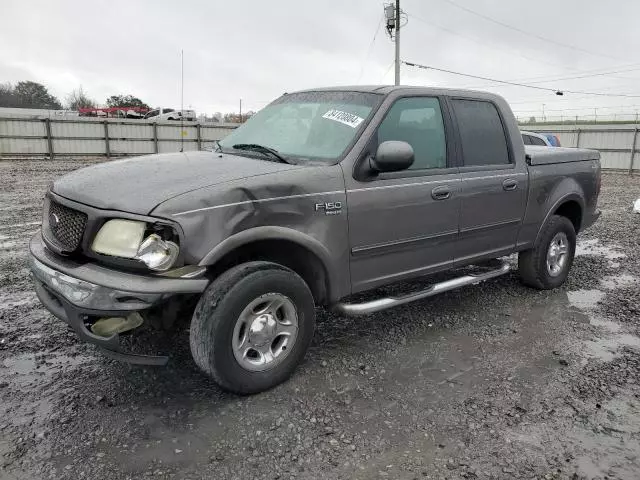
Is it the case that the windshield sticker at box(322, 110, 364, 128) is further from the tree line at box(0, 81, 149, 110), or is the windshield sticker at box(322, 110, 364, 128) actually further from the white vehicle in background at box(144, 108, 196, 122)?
the tree line at box(0, 81, 149, 110)

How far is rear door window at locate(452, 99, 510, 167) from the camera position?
4.48 metres

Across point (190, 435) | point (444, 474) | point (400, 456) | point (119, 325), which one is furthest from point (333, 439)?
point (119, 325)

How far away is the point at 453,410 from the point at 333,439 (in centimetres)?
80

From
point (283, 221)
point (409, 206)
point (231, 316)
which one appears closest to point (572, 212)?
point (409, 206)

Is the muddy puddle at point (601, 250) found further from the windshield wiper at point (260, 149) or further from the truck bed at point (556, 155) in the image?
the windshield wiper at point (260, 149)

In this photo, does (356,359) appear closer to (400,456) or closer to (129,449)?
(400,456)

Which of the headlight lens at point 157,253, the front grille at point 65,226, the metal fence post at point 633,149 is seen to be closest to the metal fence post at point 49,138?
the front grille at point 65,226

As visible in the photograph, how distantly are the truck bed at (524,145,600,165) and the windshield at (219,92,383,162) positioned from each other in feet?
6.64

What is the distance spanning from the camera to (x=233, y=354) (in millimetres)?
3064

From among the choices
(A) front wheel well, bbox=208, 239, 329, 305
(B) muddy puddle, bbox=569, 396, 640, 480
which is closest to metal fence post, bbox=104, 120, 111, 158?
(A) front wheel well, bbox=208, 239, 329, 305

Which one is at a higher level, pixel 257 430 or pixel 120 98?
pixel 120 98

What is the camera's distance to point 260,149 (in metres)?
3.91

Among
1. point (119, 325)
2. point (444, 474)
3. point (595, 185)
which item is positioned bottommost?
point (444, 474)

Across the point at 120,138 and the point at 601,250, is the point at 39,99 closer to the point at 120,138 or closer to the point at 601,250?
the point at 120,138
